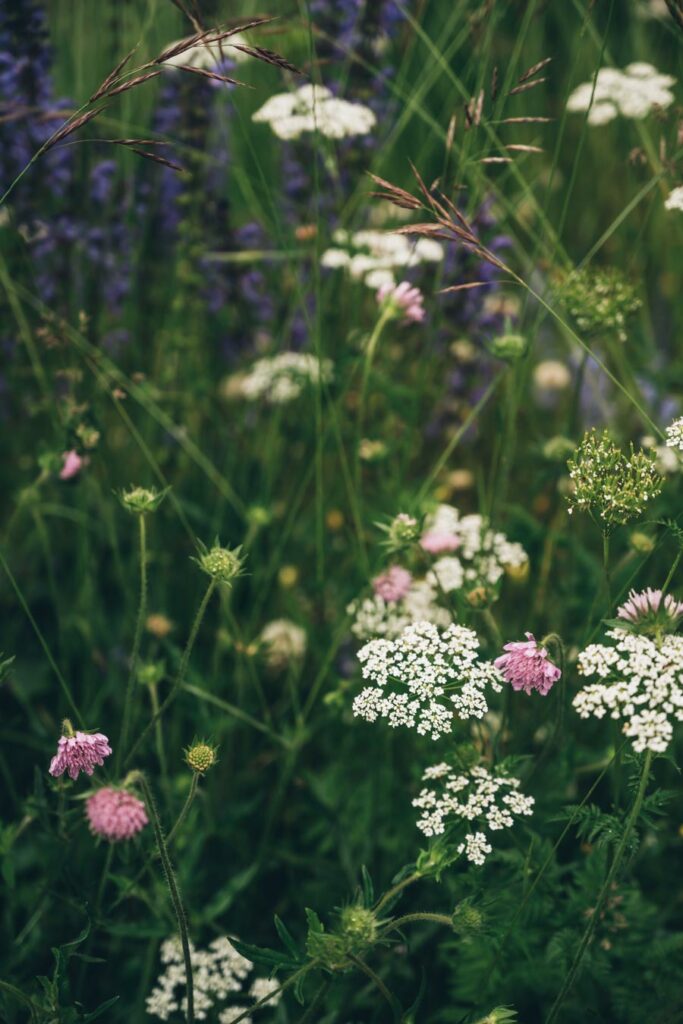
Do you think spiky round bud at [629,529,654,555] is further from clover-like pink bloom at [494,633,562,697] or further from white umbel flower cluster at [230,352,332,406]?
white umbel flower cluster at [230,352,332,406]

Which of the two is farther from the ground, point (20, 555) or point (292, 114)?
point (292, 114)

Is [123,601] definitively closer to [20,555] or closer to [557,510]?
[20,555]

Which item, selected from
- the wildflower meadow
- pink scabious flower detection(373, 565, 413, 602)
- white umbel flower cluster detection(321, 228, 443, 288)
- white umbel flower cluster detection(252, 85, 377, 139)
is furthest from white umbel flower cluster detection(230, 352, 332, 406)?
pink scabious flower detection(373, 565, 413, 602)

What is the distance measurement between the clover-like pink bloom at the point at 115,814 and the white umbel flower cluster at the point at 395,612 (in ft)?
1.91

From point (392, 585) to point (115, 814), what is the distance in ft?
2.39

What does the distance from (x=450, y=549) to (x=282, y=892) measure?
35.6 inches

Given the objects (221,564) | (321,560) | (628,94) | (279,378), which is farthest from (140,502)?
(628,94)

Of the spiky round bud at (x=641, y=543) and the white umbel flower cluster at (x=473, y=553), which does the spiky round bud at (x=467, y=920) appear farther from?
the spiky round bud at (x=641, y=543)

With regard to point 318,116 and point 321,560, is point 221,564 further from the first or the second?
point 318,116

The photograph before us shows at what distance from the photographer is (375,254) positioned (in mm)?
2521

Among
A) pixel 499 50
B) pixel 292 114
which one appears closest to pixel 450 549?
pixel 292 114

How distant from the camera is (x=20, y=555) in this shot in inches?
113

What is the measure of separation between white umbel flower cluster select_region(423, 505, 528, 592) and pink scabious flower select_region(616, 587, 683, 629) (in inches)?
16.6

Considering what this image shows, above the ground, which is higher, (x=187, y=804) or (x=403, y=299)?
(x=403, y=299)
